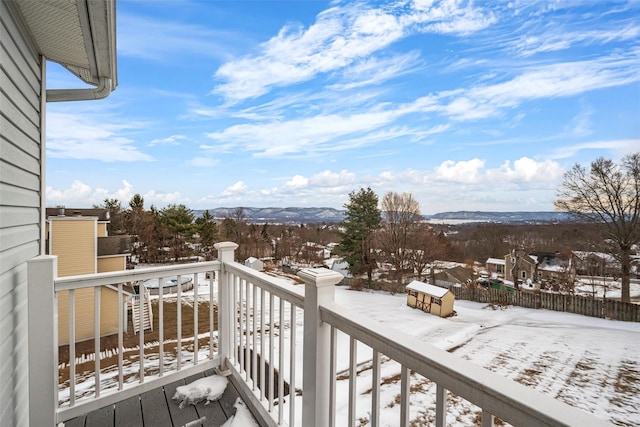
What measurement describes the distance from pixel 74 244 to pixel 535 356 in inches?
498

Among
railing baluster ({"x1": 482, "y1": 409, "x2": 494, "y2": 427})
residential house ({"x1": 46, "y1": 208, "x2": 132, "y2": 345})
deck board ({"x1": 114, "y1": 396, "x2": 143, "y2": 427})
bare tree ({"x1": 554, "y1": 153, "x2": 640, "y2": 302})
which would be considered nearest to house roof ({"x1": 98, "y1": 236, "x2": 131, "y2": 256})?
residential house ({"x1": 46, "y1": 208, "x2": 132, "y2": 345})

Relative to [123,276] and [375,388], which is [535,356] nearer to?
[375,388]

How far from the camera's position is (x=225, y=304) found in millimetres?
2396

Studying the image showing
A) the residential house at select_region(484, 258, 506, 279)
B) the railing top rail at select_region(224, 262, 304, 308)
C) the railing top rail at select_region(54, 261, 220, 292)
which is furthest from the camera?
the residential house at select_region(484, 258, 506, 279)

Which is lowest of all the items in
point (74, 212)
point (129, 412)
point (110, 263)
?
point (110, 263)

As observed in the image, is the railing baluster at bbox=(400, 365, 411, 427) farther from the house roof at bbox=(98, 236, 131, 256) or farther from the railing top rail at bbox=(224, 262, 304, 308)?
the house roof at bbox=(98, 236, 131, 256)

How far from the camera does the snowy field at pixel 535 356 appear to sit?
4141 millimetres

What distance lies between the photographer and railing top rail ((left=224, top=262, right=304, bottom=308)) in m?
1.48

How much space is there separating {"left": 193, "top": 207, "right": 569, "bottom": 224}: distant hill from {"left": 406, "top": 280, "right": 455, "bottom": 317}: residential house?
711cm

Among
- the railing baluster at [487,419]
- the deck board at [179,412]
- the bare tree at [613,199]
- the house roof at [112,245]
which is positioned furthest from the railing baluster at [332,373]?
the bare tree at [613,199]

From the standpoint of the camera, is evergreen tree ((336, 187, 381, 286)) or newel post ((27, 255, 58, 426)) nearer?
newel post ((27, 255, 58, 426))

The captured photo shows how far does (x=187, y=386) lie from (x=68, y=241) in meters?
A: 9.24

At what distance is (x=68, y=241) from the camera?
8.84 meters

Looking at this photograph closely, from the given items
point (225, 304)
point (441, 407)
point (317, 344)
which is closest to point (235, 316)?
point (225, 304)
